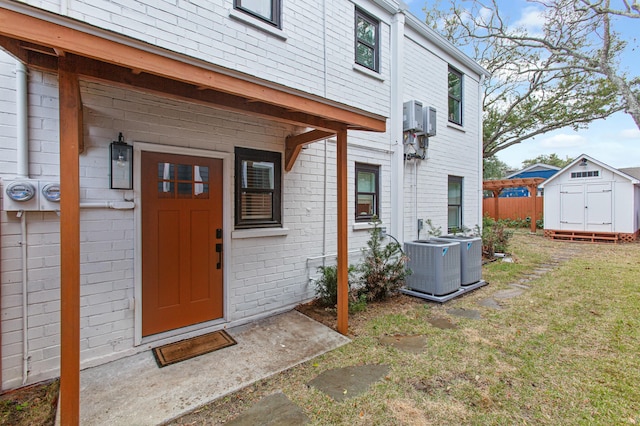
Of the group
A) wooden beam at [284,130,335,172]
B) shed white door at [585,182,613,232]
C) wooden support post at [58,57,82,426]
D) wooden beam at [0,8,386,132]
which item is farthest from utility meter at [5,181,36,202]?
shed white door at [585,182,613,232]

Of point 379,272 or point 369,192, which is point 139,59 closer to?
point 379,272

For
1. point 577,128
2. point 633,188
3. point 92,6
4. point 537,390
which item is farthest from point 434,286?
point 577,128

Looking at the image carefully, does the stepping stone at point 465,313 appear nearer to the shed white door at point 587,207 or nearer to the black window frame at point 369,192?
the black window frame at point 369,192

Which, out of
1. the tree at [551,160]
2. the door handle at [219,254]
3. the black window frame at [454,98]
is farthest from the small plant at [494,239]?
the tree at [551,160]

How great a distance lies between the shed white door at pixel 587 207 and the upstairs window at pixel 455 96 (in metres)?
8.06

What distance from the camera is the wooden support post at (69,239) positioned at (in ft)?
6.48

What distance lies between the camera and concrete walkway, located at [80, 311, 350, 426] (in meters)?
2.34

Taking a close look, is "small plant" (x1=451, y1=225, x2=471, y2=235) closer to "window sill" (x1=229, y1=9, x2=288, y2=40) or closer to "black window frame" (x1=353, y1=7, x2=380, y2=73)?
"black window frame" (x1=353, y1=7, x2=380, y2=73)

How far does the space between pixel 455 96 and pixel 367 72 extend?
3.80m

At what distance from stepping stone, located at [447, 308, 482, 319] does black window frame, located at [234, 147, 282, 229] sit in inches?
116

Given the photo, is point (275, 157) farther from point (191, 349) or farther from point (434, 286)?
point (434, 286)

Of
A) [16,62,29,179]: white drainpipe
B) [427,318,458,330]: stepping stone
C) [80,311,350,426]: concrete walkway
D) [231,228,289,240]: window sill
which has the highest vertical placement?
[16,62,29,179]: white drainpipe

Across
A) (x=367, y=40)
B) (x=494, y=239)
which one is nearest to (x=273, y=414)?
(x=367, y=40)

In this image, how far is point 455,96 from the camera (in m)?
8.01
